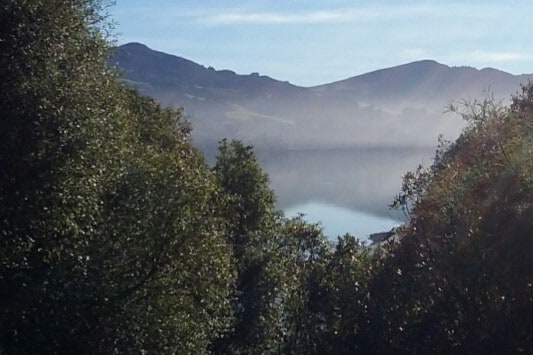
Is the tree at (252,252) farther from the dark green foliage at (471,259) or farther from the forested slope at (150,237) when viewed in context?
the dark green foliage at (471,259)

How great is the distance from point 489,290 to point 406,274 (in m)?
3.22

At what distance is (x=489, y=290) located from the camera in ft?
44.0

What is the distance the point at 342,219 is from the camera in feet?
255

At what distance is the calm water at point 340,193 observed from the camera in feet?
237

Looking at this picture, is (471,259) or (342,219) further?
(342,219)

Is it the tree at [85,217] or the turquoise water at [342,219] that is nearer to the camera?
the tree at [85,217]

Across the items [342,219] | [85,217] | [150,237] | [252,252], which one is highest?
[85,217]

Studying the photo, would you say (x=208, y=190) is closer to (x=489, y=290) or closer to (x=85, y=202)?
(x=85, y=202)

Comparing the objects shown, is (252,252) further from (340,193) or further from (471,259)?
(340,193)

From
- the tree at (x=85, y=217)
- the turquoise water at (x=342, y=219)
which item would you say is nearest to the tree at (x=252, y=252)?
the tree at (x=85, y=217)

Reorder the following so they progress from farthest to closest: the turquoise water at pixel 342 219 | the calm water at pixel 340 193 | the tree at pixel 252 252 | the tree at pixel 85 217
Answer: the calm water at pixel 340 193, the turquoise water at pixel 342 219, the tree at pixel 252 252, the tree at pixel 85 217

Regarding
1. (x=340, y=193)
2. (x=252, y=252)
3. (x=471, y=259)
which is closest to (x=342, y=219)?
(x=340, y=193)

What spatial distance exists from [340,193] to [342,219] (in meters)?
33.2

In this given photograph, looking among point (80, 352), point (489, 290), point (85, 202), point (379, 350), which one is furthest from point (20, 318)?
point (489, 290)
